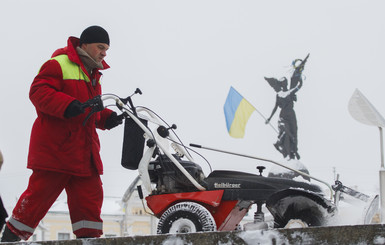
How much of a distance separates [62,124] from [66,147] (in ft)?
0.50

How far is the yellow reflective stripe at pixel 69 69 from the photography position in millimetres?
4434

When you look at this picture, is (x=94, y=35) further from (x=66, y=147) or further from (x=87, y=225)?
(x=87, y=225)

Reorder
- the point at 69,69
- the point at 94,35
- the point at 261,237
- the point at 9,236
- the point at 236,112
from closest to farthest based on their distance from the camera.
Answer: the point at 261,237 < the point at 9,236 < the point at 69,69 < the point at 94,35 < the point at 236,112

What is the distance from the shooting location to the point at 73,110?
13.8 feet

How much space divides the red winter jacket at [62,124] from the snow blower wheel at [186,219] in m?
0.53

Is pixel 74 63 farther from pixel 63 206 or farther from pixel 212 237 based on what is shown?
pixel 63 206

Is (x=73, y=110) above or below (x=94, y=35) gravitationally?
below

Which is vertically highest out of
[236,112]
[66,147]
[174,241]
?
[236,112]

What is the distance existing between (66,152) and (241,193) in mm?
1170

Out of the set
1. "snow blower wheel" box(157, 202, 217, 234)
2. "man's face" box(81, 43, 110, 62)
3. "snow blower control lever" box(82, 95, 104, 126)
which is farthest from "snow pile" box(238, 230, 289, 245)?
"man's face" box(81, 43, 110, 62)

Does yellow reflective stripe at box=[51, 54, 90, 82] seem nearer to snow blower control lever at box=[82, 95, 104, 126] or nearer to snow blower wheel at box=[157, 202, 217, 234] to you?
snow blower control lever at box=[82, 95, 104, 126]

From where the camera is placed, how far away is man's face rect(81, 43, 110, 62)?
15.1 ft

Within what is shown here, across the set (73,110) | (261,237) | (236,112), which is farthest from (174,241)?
(236,112)

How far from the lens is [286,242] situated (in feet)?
8.85
